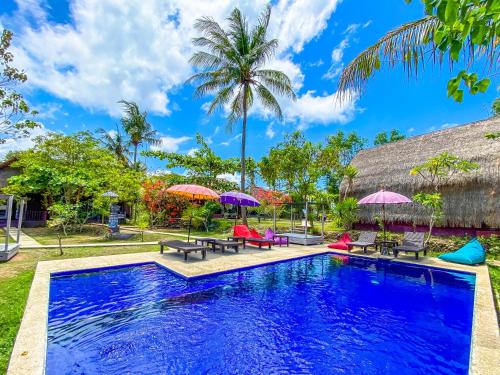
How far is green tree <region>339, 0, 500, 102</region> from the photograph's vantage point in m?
1.29

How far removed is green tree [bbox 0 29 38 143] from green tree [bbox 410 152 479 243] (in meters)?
14.9

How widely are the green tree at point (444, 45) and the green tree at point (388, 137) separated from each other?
35.5 meters

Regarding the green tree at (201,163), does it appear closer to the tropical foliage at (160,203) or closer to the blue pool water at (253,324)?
the tropical foliage at (160,203)

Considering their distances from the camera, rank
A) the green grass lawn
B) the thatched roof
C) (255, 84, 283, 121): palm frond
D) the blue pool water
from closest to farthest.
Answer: the blue pool water < the thatched roof < the green grass lawn < (255, 84, 283, 121): palm frond

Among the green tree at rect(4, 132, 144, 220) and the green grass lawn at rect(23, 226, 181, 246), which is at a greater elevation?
the green tree at rect(4, 132, 144, 220)

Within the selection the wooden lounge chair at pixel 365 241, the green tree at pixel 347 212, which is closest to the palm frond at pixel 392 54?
the wooden lounge chair at pixel 365 241

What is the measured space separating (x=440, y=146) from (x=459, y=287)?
11231 mm

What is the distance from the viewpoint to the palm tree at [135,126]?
30.9m

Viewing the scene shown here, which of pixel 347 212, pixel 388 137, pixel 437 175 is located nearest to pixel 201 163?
pixel 347 212

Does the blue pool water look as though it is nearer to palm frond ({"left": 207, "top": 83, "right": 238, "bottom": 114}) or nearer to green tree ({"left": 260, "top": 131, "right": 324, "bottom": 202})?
green tree ({"left": 260, "top": 131, "right": 324, "bottom": 202})

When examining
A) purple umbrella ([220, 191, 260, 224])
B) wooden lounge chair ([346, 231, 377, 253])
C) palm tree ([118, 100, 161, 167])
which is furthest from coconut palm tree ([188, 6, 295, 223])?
palm tree ([118, 100, 161, 167])

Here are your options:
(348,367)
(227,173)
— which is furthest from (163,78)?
(348,367)

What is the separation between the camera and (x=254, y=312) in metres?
5.45

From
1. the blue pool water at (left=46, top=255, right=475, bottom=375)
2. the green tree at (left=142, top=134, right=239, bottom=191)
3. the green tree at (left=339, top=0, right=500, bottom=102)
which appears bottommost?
the blue pool water at (left=46, top=255, right=475, bottom=375)
